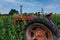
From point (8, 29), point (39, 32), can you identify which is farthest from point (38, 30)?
point (8, 29)

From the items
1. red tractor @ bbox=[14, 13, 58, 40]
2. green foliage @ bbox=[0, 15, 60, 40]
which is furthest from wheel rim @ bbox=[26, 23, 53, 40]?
green foliage @ bbox=[0, 15, 60, 40]

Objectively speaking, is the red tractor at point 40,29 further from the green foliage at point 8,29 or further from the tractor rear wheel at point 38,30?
the green foliage at point 8,29

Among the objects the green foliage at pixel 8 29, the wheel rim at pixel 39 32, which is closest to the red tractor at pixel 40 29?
the wheel rim at pixel 39 32

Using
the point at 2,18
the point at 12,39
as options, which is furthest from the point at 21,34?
the point at 2,18

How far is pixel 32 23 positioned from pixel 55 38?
0.80m

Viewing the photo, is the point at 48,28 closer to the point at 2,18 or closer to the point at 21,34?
the point at 21,34

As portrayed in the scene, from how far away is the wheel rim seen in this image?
7375mm

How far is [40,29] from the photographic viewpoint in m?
7.45

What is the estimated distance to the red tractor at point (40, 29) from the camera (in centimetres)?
735

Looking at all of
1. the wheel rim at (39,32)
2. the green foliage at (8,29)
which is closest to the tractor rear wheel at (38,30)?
the wheel rim at (39,32)

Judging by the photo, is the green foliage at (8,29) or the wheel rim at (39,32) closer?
the wheel rim at (39,32)

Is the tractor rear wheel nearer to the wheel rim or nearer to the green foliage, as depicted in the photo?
the wheel rim

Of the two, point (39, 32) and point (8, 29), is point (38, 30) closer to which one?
point (39, 32)

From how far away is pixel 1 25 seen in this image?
28.9 feet
